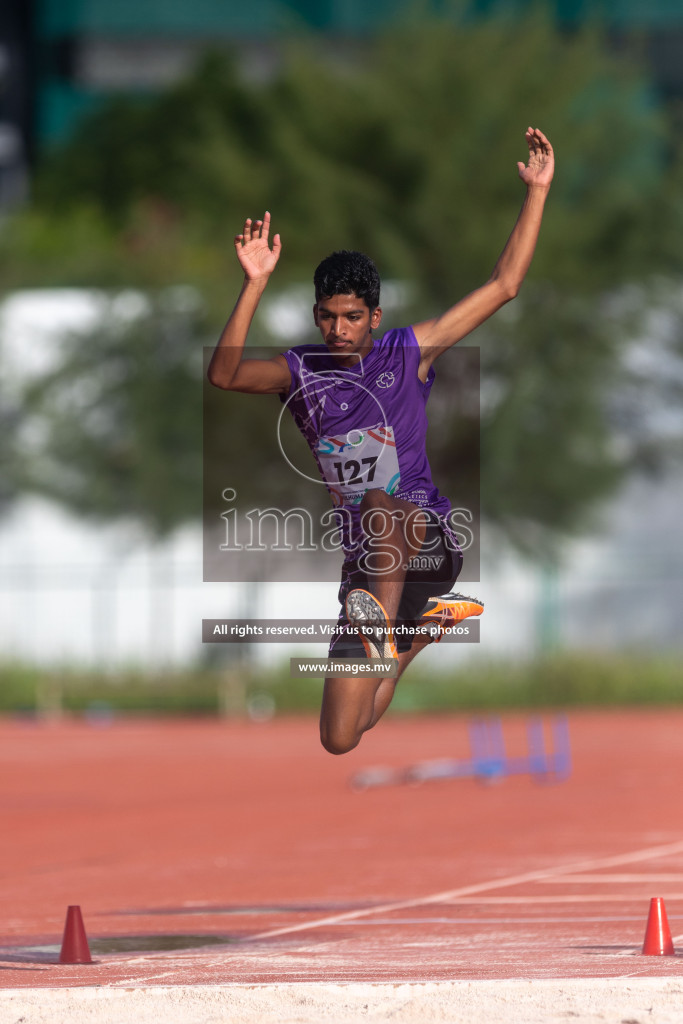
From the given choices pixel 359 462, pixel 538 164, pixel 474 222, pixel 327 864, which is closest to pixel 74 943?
pixel 359 462

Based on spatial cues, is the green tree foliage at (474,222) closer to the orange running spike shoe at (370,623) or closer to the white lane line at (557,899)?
the white lane line at (557,899)

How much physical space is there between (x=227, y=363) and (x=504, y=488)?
28.7 meters

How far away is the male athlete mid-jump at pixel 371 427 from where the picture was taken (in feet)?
25.2

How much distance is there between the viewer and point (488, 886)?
12.3 m

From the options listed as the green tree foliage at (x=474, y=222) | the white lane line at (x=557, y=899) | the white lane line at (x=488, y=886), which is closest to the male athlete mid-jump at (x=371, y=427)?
the white lane line at (x=488, y=886)

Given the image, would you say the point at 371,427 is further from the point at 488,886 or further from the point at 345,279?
the point at 488,886

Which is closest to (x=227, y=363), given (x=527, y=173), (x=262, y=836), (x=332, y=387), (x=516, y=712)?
(x=332, y=387)

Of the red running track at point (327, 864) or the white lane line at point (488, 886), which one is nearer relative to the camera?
the red running track at point (327, 864)

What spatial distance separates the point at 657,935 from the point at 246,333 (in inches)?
131

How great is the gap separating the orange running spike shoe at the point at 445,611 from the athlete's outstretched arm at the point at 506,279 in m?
1.08

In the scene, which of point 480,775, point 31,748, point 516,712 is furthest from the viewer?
point 516,712

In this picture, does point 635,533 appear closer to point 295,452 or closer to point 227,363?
point 295,452

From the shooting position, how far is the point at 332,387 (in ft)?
26.0

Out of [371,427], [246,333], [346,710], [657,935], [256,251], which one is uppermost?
[256,251]
